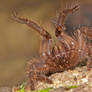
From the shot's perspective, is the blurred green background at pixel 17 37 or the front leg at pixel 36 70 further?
the blurred green background at pixel 17 37

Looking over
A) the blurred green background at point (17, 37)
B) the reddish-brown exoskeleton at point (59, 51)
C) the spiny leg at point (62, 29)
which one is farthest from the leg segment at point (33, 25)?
the blurred green background at point (17, 37)

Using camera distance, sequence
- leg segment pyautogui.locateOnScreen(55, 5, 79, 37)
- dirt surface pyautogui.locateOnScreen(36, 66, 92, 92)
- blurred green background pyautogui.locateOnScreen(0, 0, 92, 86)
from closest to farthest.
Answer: dirt surface pyautogui.locateOnScreen(36, 66, 92, 92)
leg segment pyautogui.locateOnScreen(55, 5, 79, 37)
blurred green background pyautogui.locateOnScreen(0, 0, 92, 86)

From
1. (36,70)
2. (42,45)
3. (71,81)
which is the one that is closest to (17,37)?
(42,45)

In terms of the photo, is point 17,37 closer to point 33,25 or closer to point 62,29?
point 33,25

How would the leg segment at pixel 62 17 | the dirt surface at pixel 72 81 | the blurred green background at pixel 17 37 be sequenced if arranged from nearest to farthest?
the dirt surface at pixel 72 81, the leg segment at pixel 62 17, the blurred green background at pixel 17 37

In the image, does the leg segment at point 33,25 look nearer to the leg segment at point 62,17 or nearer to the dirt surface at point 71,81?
the leg segment at point 62,17

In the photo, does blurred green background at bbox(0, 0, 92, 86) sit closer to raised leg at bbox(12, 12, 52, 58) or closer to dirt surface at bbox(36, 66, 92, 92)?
raised leg at bbox(12, 12, 52, 58)

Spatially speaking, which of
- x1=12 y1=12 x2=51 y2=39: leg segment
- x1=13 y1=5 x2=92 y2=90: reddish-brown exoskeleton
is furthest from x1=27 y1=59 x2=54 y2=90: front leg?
x1=12 y1=12 x2=51 y2=39: leg segment

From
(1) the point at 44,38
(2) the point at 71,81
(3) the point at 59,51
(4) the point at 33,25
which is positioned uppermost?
(4) the point at 33,25

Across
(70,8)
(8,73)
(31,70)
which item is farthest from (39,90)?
(8,73)
